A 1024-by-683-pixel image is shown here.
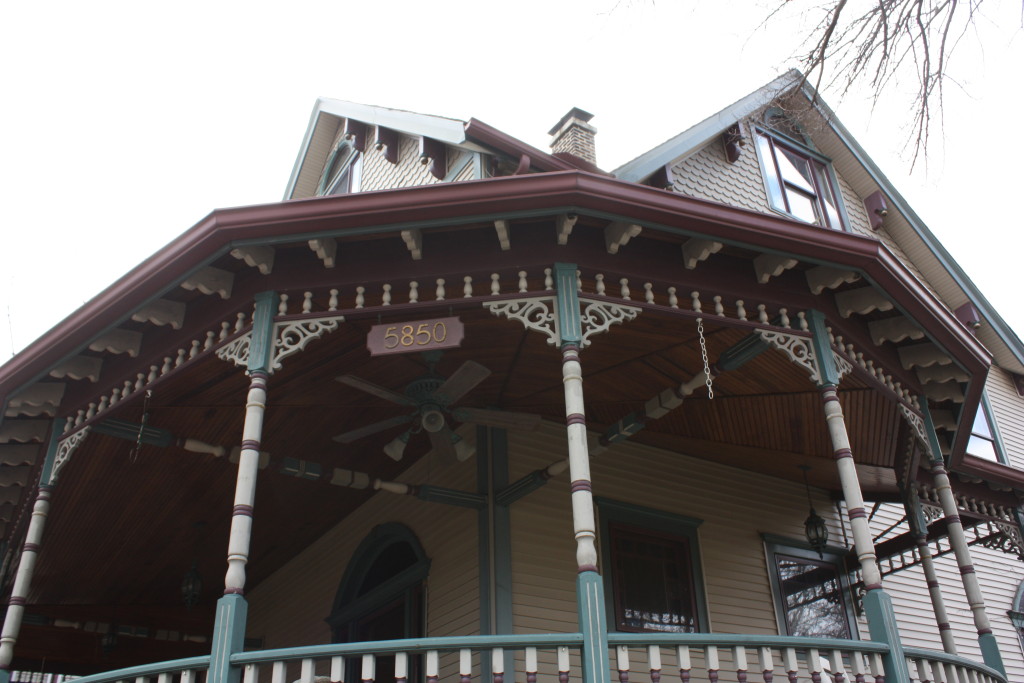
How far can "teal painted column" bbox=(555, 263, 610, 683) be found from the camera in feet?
17.4

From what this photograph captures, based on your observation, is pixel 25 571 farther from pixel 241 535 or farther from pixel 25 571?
pixel 241 535

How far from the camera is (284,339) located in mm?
6664

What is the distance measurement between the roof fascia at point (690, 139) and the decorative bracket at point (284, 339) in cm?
446

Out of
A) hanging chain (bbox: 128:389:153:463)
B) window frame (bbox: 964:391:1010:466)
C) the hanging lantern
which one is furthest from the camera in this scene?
window frame (bbox: 964:391:1010:466)

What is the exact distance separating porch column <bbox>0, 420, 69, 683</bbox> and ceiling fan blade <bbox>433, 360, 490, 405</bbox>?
11.6 feet

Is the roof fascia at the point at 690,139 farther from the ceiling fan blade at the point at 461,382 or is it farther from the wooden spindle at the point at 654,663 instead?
the wooden spindle at the point at 654,663

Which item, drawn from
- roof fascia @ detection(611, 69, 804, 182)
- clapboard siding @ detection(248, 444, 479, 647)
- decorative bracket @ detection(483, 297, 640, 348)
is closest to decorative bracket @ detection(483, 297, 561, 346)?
decorative bracket @ detection(483, 297, 640, 348)

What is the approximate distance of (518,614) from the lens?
8258mm

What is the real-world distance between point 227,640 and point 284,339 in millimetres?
2165

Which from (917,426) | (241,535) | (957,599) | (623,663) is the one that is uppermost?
(917,426)

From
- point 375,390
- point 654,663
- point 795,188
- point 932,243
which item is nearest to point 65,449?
point 375,390

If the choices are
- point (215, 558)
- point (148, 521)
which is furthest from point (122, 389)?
point (215, 558)

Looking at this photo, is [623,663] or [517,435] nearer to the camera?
[623,663]

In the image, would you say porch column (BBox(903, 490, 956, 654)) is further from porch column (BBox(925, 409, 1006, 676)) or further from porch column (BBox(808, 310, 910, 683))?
porch column (BBox(808, 310, 910, 683))
